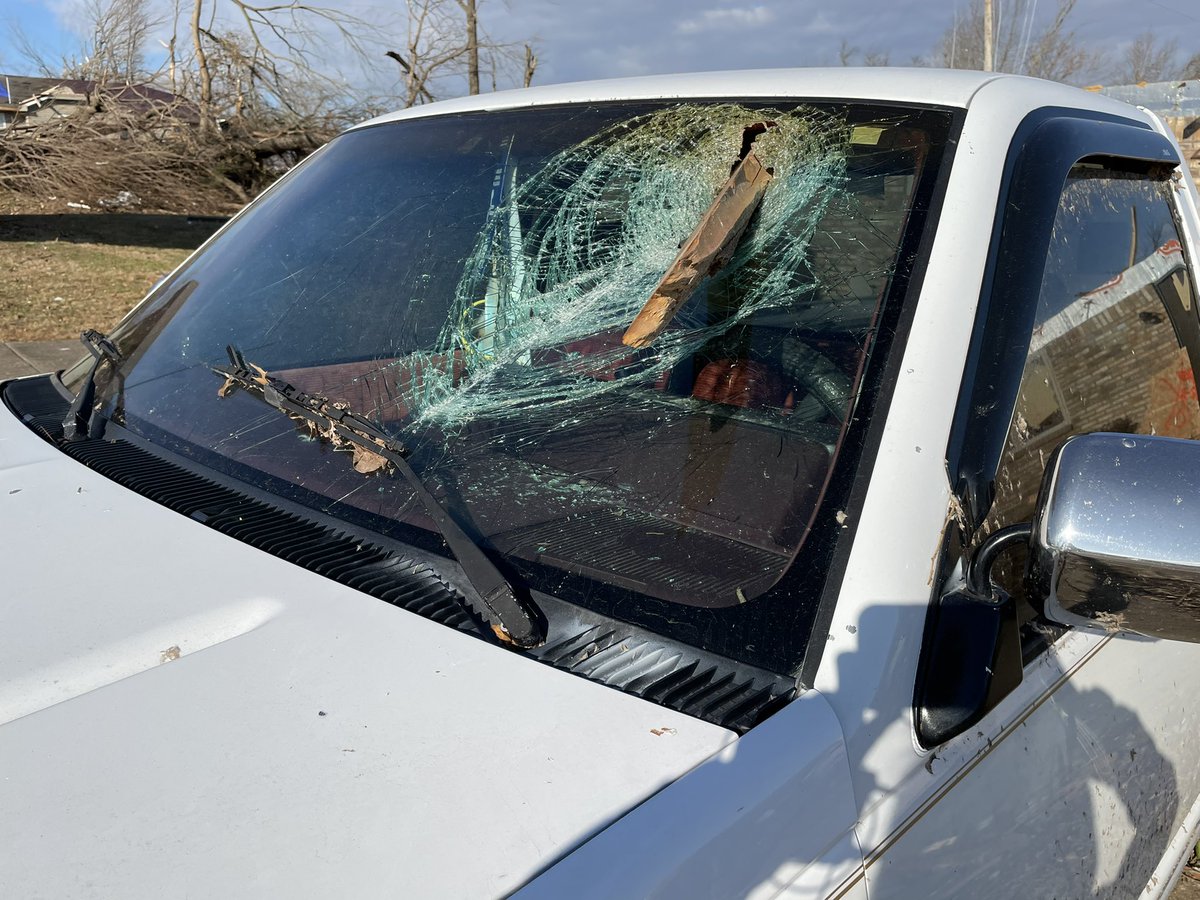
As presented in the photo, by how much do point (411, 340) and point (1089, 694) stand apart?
4.08ft

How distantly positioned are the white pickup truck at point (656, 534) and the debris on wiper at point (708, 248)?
0.01 meters

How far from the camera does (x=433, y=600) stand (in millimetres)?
1340

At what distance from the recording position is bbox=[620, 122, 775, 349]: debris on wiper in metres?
1.55

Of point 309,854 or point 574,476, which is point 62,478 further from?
point 309,854

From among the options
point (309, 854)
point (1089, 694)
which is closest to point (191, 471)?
point (309, 854)

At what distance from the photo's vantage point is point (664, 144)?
1803 millimetres

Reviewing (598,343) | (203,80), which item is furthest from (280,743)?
(203,80)

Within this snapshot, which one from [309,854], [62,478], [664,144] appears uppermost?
[664,144]

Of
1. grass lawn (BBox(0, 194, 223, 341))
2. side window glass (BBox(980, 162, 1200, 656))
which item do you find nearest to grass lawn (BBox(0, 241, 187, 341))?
grass lawn (BBox(0, 194, 223, 341))

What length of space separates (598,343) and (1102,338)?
0.91 metres

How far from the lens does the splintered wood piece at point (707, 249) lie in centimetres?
155

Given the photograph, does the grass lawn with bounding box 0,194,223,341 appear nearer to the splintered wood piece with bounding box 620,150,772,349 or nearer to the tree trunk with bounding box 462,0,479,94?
the tree trunk with bounding box 462,0,479,94

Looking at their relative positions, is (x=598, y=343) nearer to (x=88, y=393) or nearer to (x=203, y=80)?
(x=88, y=393)

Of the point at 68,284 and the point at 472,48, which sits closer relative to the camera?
the point at 68,284
